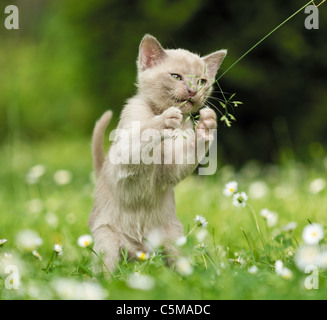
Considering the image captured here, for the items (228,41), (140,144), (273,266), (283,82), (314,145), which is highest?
(228,41)

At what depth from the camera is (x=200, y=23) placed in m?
6.45

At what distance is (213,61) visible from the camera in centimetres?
279

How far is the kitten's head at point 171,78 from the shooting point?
253cm

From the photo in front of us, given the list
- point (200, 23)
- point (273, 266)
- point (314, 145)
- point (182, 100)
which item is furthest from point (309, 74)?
point (273, 266)

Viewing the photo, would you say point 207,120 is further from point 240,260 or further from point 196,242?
point 196,242

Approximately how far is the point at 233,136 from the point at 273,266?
4.80 metres

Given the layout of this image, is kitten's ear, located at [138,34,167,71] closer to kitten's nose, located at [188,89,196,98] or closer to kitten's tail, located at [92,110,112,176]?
kitten's nose, located at [188,89,196,98]

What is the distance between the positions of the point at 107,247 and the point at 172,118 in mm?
707

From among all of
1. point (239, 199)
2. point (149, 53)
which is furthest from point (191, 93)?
point (239, 199)

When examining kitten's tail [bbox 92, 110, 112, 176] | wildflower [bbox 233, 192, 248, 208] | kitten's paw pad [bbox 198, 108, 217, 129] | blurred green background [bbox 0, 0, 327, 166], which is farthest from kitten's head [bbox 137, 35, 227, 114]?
blurred green background [bbox 0, 0, 327, 166]

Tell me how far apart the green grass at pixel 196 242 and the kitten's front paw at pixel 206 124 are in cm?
48

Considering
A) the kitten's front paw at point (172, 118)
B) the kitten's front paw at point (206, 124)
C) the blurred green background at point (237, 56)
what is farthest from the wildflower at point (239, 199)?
the blurred green background at point (237, 56)
